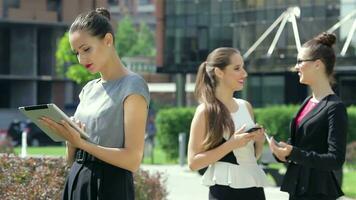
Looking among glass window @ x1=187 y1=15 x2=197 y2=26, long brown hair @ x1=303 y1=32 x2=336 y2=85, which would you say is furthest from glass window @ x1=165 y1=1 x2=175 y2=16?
long brown hair @ x1=303 y1=32 x2=336 y2=85

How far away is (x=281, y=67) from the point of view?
5731cm

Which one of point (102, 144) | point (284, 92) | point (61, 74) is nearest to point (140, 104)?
point (102, 144)

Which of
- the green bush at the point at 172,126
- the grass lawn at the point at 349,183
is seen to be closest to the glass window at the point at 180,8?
the green bush at the point at 172,126

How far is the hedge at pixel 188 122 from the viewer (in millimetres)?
30078

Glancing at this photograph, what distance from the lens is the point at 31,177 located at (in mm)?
9328

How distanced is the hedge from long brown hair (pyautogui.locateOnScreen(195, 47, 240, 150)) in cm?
2408

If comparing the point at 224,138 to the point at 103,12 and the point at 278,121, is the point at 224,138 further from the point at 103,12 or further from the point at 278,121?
the point at 278,121

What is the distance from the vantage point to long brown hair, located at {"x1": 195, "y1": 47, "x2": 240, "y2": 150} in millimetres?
5871

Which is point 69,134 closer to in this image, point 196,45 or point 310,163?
point 310,163

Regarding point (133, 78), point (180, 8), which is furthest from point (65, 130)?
point (180, 8)

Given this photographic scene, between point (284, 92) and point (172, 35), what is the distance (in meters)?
9.17

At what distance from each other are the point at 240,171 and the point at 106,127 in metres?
1.33

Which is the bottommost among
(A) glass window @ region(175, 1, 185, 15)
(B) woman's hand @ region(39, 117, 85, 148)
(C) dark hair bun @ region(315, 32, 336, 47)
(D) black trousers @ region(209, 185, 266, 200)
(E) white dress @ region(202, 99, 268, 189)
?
(D) black trousers @ region(209, 185, 266, 200)

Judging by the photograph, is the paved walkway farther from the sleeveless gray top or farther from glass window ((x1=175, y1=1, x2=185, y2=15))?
glass window ((x1=175, y1=1, x2=185, y2=15))
